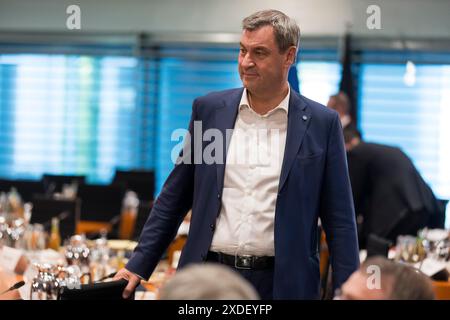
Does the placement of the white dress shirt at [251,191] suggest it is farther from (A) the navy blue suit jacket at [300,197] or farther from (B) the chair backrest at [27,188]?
(B) the chair backrest at [27,188]

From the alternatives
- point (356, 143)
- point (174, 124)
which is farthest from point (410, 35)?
point (356, 143)

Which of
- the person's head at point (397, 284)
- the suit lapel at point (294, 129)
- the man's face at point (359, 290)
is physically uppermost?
the suit lapel at point (294, 129)

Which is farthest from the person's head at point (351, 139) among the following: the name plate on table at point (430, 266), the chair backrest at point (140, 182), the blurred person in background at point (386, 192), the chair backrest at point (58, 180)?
the chair backrest at point (58, 180)

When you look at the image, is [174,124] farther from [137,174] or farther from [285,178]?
[285,178]

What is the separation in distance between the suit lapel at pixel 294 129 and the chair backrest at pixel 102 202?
20.6 ft

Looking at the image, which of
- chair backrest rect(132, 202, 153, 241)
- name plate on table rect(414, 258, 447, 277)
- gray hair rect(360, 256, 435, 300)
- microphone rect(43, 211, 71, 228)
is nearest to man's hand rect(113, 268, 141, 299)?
gray hair rect(360, 256, 435, 300)

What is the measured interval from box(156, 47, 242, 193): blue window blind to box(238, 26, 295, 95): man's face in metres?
9.10

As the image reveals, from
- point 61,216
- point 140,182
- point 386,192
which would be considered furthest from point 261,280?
point 140,182

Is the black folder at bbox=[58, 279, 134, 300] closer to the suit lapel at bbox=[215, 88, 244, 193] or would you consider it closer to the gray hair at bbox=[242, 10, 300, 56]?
the suit lapel at bbox=[215, 88, 244, 193]

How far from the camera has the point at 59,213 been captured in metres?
7.85

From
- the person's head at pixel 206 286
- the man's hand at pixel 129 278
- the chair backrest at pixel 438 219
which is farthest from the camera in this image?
the chair backrest at pixel 438 219

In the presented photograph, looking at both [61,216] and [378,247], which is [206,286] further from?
[61,216]

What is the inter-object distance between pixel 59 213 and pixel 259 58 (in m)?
5.05

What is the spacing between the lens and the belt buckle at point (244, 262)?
10.2ft
